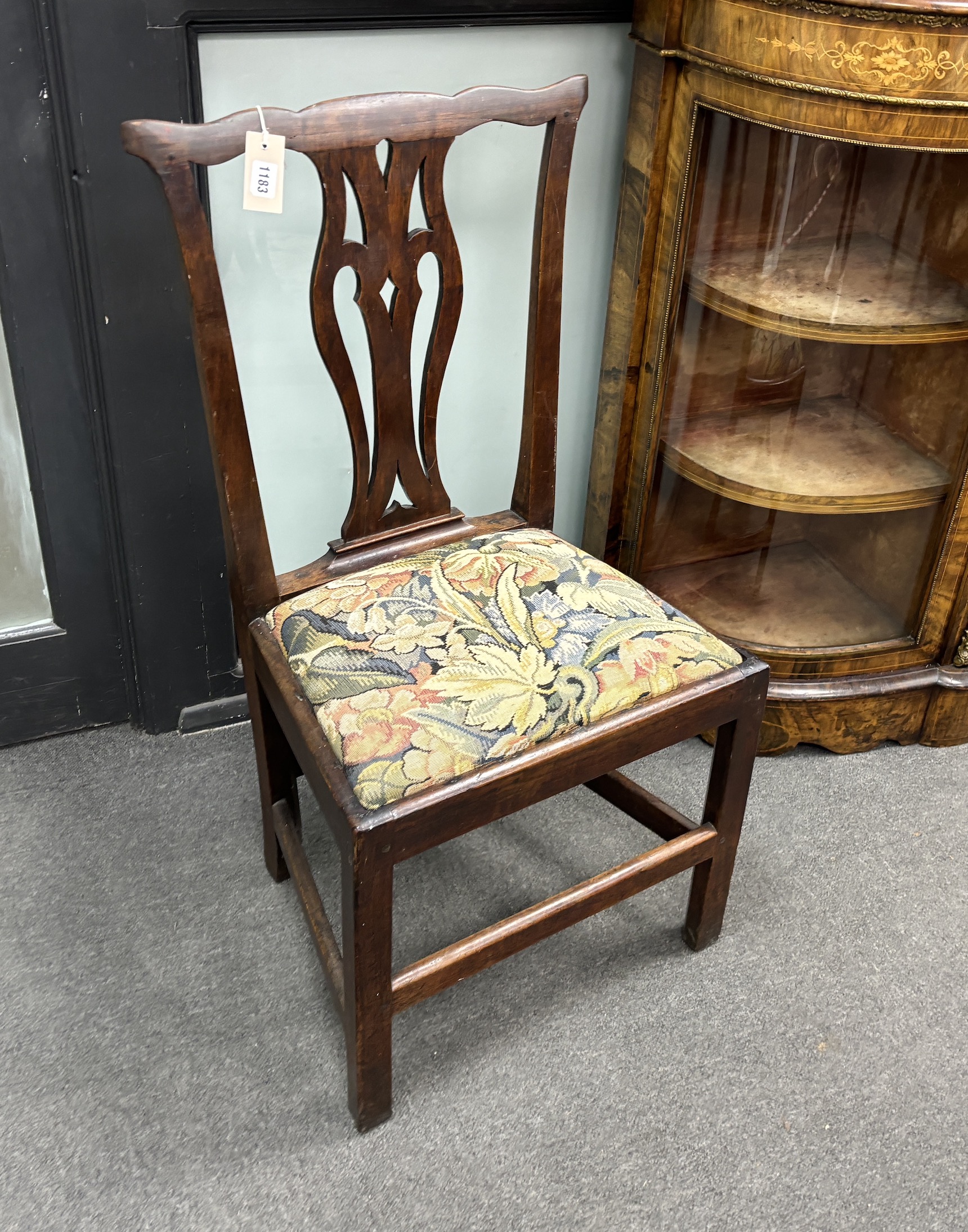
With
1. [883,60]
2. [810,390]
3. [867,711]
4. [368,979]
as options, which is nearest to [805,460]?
[810,390]

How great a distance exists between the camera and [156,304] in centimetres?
147

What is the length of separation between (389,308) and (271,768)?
60cm

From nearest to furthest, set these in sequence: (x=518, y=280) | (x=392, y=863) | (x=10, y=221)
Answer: (x=392, y=863) < (x=10, y=221) < (x=518, y=280)

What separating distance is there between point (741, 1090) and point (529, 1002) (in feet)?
0.91

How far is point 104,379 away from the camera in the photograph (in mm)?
1501

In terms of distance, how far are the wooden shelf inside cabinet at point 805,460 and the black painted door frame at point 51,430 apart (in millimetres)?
865

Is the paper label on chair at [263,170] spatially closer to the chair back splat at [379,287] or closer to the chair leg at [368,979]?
the chair back splat at [379,287]

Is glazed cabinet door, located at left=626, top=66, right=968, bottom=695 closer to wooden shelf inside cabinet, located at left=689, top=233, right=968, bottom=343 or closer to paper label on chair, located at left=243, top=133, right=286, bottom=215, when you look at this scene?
wooden shelf inside cabinet, located at left=689, top=233, right=968, bottom=343

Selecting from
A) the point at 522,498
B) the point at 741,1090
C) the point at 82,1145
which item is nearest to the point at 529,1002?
the point at 741,1090

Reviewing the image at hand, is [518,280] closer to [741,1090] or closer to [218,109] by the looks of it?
[218,109]

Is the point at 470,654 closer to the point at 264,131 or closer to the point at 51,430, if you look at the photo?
the point at 264,131

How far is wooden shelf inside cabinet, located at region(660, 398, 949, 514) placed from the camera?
65.2 inches

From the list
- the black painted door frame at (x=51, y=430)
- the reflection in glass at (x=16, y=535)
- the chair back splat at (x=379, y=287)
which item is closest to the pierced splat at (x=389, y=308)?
the chair back splat at (x=379, y=287)

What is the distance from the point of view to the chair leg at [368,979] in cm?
109
